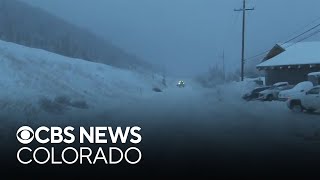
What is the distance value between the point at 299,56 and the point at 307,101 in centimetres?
2818

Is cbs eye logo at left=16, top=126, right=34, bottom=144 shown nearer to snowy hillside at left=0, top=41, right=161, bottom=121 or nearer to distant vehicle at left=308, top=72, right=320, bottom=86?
snowy hillside at left=0, top=41, right=161, bottom=121

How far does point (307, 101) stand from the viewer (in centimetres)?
2741

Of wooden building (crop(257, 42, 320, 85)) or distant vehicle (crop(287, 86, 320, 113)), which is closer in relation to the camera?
distant vehicle (crop(287, 86, 320, 113))

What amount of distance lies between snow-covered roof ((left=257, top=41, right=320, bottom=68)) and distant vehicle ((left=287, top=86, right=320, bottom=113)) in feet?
75.1

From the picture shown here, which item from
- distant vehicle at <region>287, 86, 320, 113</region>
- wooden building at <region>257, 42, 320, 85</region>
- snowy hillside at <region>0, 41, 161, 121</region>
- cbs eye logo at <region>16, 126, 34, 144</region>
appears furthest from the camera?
wooden building at <region>257, 42, 320, 85</region>

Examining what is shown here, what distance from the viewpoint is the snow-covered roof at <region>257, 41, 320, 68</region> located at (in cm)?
5216

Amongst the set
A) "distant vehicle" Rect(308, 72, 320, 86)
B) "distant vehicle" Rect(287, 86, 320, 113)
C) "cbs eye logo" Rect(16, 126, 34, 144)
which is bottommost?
"cbs eye logo" Rect(16, 126, 34, 144)

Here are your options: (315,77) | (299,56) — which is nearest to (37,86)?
(315,77)

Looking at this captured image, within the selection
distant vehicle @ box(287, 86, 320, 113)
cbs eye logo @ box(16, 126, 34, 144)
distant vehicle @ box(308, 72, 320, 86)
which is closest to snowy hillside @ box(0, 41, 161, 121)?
cbs eye logo @ box(16, 126, 34, 144)

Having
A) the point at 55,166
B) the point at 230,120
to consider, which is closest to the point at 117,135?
the point at 55,166

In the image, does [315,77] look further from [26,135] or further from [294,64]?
[26,135]

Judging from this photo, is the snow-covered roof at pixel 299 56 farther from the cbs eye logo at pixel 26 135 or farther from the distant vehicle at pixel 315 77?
the cbs eye logo at pixel 26 135

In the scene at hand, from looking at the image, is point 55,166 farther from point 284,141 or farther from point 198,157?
point 284,141

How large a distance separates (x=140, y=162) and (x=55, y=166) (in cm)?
173
